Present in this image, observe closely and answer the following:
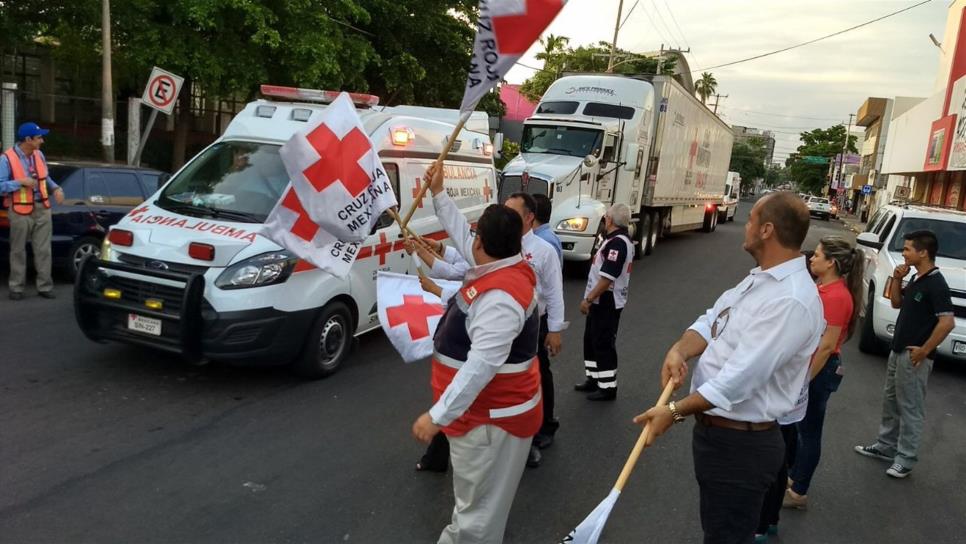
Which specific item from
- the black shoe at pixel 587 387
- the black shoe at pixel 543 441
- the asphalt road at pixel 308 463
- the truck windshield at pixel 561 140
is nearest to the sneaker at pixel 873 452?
the asphalt road at pixel 308 463

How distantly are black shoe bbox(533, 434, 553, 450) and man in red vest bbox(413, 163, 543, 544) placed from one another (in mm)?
1891

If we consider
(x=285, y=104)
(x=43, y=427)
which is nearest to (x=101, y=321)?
(x=43, y=427)

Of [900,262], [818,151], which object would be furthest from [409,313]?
[818,151]

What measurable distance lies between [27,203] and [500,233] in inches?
282

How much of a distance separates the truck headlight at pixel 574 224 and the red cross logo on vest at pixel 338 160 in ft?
29.5

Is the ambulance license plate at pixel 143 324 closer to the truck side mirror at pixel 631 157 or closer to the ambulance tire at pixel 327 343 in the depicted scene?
the ambulance tire at pixel 327 343

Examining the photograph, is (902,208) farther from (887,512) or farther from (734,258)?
(734,258)

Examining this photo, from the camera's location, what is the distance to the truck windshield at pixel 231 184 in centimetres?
584

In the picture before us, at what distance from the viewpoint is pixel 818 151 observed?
317 ft

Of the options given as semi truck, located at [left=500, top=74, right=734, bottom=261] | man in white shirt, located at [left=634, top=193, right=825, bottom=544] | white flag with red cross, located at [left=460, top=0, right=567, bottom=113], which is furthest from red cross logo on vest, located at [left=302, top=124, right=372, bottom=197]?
semi truck, located at [left=500, top=74, right=734, bottom=261]

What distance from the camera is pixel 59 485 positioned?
3930 mm

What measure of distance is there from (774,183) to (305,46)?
621ft

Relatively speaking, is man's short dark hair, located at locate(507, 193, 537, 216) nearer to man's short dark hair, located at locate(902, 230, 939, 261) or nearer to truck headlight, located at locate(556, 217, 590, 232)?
man's short dark hair, located at locate(902, 230, 939, 261)

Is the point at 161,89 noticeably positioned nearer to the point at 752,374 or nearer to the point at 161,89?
the point at 161,89
